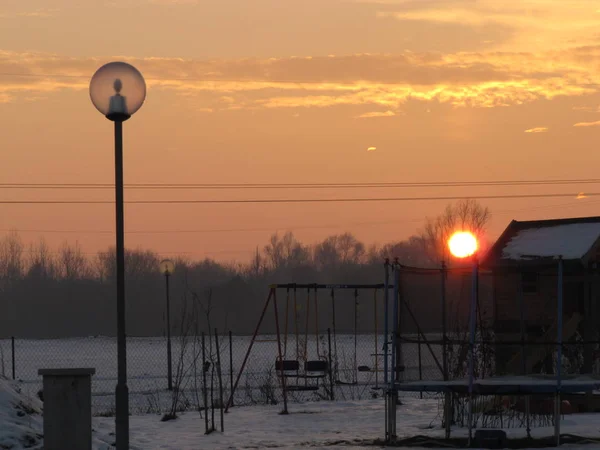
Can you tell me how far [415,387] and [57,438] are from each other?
532 centimetres

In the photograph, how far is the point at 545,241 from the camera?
21.1m

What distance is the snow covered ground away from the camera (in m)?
14.4

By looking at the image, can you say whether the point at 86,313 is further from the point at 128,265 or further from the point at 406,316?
the point at 406,316

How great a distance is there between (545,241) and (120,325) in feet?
40.3

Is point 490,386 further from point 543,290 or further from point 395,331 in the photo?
point 543,290

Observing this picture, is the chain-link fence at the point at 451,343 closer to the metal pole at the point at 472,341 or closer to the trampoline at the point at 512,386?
the metal pole at the point at 472,341

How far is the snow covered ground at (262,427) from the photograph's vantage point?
47.3 feet

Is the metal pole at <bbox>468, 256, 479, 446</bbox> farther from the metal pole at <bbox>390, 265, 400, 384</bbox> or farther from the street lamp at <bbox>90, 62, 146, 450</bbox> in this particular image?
the street lamp at <bbox>90, 62, 146, 450</bbox>

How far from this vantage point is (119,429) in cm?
1088

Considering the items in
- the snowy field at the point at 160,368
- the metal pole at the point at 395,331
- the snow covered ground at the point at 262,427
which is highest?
the metal pole at the point at 395,331

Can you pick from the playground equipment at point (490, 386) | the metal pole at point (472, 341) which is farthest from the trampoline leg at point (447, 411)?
the metal pole at point (472, 341)

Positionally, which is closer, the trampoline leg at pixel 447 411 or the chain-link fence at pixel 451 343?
the trampoline leg at pixel 447 411

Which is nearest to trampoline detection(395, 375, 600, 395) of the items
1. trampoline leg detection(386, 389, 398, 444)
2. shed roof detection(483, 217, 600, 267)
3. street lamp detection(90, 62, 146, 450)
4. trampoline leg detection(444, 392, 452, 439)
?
trampoline leg detection(386, 389, 398, 444)

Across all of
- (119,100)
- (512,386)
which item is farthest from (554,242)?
(119,100)
